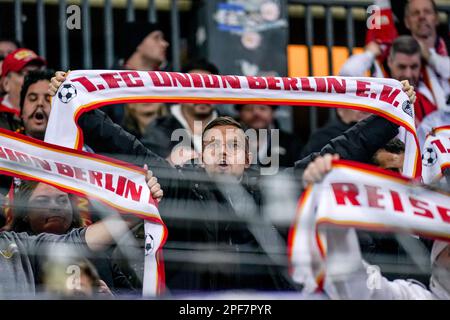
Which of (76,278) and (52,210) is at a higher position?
(52,210)

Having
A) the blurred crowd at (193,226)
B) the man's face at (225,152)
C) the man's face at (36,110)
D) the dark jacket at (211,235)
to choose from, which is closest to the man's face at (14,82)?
the man's face at (36,110)

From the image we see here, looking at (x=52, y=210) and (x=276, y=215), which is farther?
(x=52, y=210)

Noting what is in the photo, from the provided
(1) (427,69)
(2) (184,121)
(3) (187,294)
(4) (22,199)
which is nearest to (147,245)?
(3) (187,294)

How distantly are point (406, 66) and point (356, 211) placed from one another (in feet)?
9.62

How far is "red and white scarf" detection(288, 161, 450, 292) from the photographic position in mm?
5148

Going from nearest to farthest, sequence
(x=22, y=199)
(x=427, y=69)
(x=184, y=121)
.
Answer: (x=22, y=199) < (x=184, y=121) < (x=427, y=69)

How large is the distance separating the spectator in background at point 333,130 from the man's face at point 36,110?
55.8 inches

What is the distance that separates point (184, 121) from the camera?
25.3 feet

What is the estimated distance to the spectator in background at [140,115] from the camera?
7.76 meters

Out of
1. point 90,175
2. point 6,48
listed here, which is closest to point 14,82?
point 6,48

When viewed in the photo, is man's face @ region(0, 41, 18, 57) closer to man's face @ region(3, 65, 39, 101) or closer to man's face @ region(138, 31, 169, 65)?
man's face @ region(3, 65, 39, 101)

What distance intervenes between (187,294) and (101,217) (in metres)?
0.55

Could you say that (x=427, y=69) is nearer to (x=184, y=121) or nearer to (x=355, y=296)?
(x=184, y=121)

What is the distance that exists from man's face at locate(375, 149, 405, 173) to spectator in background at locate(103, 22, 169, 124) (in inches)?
83.2
